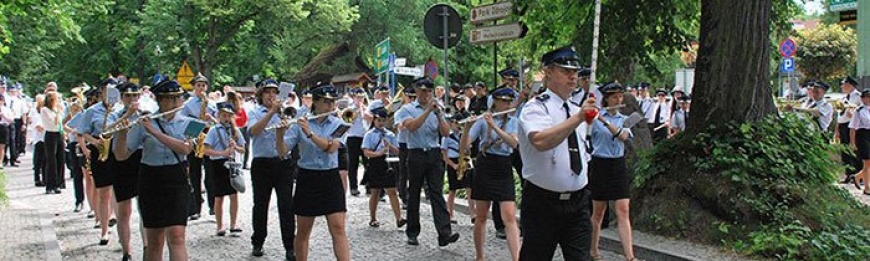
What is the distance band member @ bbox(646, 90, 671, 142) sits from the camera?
21547 millimetres

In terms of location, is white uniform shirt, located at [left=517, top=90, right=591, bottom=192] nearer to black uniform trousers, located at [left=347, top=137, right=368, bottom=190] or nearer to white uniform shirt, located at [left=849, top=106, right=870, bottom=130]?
black uniform trousers, located at [left=347, top=137, right=368, bottom=190]

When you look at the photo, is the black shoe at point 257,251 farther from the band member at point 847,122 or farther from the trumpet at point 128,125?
the band member at point 847,122

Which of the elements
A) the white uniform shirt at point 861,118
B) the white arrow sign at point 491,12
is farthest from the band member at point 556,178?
the white uniform shirt at point 861,118

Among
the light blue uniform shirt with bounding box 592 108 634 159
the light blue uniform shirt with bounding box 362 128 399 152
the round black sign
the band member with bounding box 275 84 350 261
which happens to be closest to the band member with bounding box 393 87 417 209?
the light blue uniform shirt with bounding box 362 128 399 152

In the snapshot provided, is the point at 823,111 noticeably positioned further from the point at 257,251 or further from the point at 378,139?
the point at 257,251

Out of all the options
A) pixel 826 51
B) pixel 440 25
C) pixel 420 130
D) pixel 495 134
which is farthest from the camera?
pixel 826 51

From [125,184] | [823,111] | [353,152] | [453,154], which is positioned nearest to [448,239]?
[453,154]

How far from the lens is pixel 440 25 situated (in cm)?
1355

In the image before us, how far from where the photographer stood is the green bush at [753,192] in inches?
362

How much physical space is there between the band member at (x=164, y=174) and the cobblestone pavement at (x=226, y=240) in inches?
94.0

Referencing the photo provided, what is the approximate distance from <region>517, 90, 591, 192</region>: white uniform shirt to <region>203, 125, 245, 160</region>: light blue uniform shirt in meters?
6.03

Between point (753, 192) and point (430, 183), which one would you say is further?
point (430, 183)

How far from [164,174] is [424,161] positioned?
138 inches

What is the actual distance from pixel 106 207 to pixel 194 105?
4.84 feet
